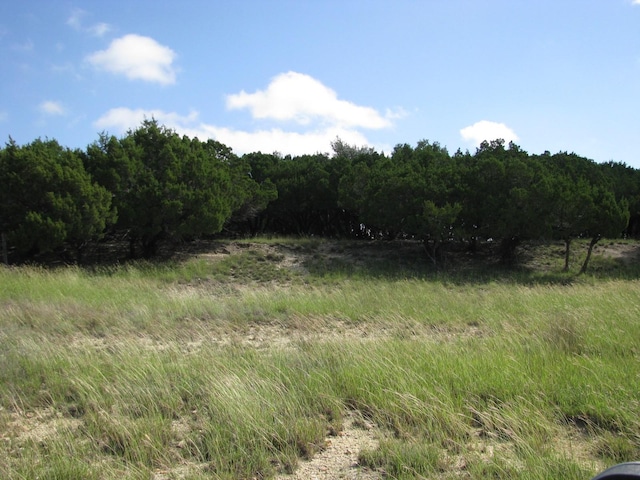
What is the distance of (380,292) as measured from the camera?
42.6 feet

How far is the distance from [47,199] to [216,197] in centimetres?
689

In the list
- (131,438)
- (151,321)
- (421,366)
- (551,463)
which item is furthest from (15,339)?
(551,463)

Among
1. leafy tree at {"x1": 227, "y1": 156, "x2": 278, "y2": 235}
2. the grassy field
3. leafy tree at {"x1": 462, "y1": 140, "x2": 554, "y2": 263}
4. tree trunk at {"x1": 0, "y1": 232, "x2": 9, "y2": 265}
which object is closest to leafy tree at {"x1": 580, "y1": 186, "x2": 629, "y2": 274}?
leafy tree at {"x1": 462, "y1": 140, "x2": 554, "y2": 263}

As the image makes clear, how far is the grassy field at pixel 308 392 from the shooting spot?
3588 millimetres

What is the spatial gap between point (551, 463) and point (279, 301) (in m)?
8.21

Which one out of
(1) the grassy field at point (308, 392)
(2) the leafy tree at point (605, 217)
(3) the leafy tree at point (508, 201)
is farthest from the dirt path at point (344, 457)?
(2) the leafy tree at point (605, 217)

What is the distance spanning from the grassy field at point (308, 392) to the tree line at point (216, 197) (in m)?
11.4

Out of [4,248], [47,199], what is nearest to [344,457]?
[47,199]

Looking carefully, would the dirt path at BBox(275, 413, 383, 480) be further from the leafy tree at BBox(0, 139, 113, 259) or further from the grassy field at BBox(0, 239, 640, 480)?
the leafy tree at BBox(0, 139, 113, 259)

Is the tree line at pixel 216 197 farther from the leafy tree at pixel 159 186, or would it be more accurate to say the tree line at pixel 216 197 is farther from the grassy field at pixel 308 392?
the grassy field at pixel 308 392

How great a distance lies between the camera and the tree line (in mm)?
19109

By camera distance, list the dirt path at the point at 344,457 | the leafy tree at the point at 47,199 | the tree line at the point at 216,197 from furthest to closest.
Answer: the tree line at the point at 216,197 < the leafy tree at the point at 47,199 < the dirt path at the point at 344,457

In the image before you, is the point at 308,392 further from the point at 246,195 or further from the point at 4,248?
the point at 246,195

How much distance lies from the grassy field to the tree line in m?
11.4
